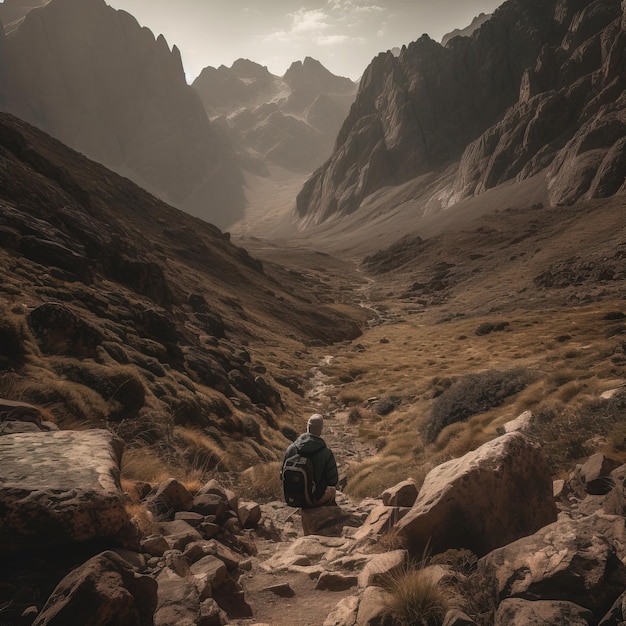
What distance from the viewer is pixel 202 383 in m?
19.5

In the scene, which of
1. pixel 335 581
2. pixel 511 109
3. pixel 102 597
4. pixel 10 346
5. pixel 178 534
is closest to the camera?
pixel 102 597

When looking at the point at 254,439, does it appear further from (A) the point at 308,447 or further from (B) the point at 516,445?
→ (B) the point at 516,445

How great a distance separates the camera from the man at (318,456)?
27.4 ft

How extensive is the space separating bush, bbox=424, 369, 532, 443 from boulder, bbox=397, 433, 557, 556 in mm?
10755

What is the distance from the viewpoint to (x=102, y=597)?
3.50 meters

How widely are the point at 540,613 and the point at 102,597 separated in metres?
3.53

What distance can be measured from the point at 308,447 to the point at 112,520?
436 cm

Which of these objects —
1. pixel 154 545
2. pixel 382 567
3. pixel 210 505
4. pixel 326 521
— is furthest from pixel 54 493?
pixel 326 521

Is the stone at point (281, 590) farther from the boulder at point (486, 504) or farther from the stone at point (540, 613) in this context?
the stone at point (540, 613)

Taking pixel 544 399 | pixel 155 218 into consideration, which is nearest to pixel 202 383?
pixel 544 399

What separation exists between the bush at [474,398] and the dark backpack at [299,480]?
372 inches

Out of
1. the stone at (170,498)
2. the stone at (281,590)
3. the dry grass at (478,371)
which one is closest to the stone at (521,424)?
the dry grass at (478,371)

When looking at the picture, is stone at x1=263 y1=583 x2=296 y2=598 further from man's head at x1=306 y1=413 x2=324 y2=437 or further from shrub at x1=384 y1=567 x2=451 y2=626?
man's head at x1=306 y1=413 x2=324 y2=437

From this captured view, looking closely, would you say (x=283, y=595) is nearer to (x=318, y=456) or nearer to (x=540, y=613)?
(x=318, y=456)
